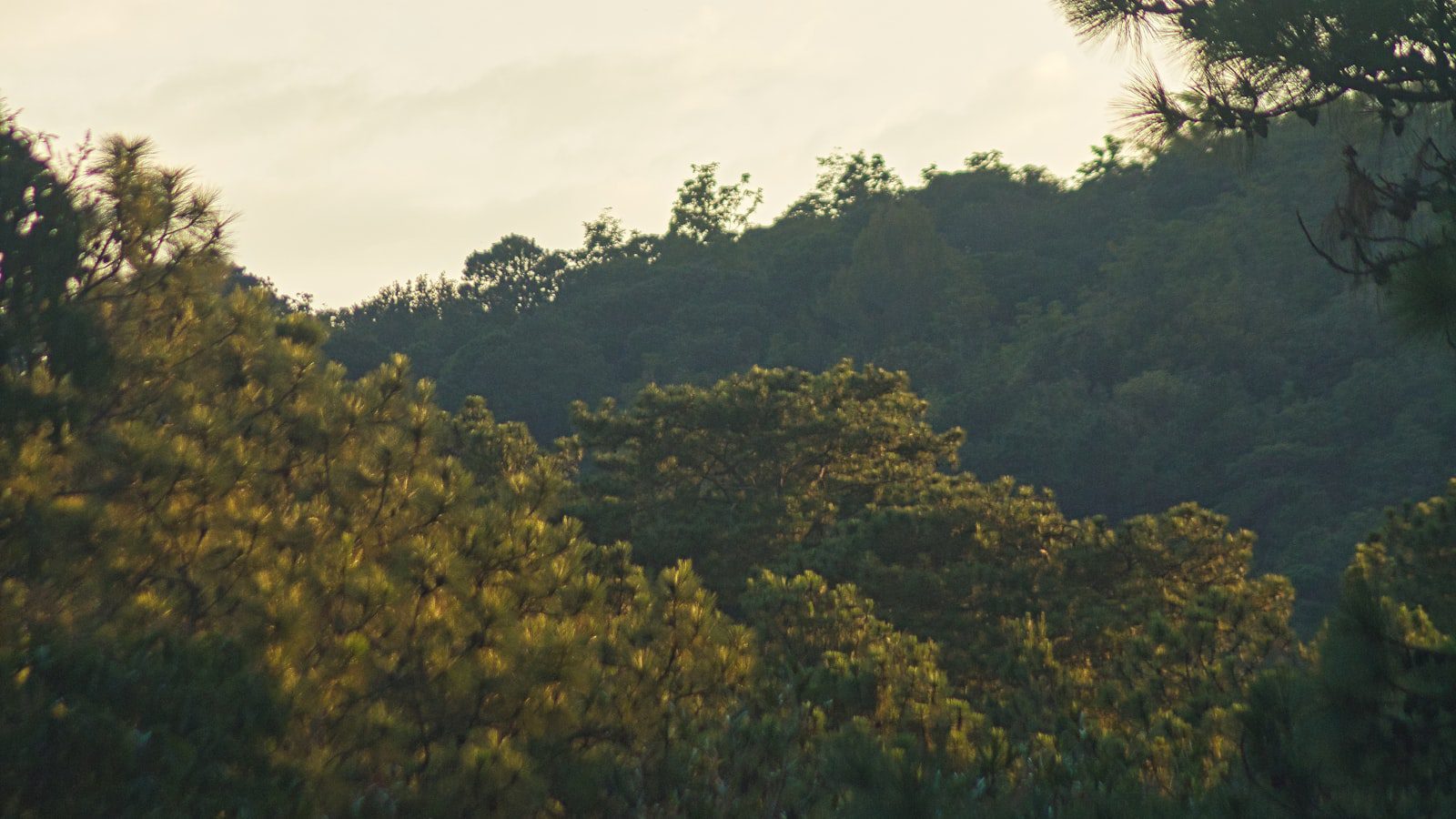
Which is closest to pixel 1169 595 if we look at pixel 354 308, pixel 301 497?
pixel 301 497

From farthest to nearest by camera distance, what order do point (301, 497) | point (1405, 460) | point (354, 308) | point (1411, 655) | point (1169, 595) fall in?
1. point (354, 308)
2. point (1405, 460)
3. point (1169, 595)
4. point (301, 497)
5. point (1411, 655)

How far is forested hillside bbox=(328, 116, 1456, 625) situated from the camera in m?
29.4

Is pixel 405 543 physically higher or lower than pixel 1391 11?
lower

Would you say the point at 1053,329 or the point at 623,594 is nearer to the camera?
the point at 623,594

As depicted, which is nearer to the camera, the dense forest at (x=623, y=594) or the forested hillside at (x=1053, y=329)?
the dense forest at (x=623, y=594)

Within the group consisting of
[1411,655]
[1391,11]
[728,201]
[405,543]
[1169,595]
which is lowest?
[1169,595]

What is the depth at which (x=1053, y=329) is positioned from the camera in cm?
3812

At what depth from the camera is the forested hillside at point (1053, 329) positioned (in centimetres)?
2938

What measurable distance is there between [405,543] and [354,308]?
46700mm

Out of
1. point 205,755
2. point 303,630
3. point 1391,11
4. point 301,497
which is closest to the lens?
point 205,755

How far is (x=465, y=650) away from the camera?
5.32 metres

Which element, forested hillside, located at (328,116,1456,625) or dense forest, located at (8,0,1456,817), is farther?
forested hillside, located at (328,116,1456,625)

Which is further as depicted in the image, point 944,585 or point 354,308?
point 354,308

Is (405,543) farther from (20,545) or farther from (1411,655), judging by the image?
(1411,655)
